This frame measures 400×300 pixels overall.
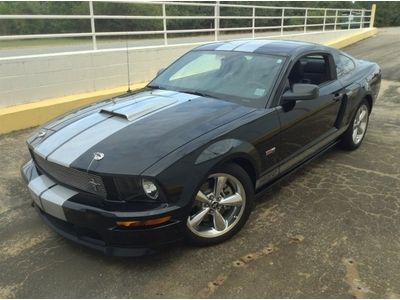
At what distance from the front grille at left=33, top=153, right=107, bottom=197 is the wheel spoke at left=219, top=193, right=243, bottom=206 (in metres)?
0.93

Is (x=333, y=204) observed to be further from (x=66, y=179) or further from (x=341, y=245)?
(x=66, y=179)

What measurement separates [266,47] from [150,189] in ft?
7.30

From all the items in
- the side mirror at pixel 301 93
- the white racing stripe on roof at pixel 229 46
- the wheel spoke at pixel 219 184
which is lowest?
the wheel spoke at pixel 219 184

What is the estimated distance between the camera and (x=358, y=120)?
5.30m

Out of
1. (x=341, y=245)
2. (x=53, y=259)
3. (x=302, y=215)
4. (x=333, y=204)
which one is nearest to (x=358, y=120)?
(x=333, y=204)

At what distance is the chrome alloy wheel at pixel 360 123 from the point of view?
5.25 meters

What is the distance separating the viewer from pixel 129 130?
3146 mm

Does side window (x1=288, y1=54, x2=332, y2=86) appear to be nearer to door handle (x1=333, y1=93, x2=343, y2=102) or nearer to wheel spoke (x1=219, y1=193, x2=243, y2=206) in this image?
door handle (x1=333, y1=93, x2=343, y2=102)

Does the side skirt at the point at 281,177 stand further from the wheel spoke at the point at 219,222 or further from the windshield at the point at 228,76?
the windshield at the point at 228,76

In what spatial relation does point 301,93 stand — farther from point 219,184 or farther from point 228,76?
point 219,184

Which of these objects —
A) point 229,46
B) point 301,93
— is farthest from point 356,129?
point 229,46

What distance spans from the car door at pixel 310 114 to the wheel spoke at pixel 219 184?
0.82 meters

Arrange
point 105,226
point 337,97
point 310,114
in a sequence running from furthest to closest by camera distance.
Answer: point 337,97 → point 310,114 → point 105,226

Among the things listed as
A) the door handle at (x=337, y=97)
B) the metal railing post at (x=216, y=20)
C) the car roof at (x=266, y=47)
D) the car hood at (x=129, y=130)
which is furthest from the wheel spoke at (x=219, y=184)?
the metal railing post at (x=216, y=20)
